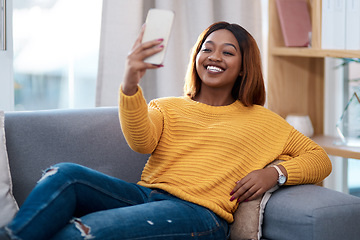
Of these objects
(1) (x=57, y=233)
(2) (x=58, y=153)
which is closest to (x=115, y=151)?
(2) (x=58, y=153)

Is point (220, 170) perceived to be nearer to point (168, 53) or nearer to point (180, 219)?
point (180, 219)

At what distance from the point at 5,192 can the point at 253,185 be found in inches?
32.1

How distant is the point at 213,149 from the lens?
1.76 metres

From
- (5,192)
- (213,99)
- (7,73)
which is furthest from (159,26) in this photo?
(7,73)

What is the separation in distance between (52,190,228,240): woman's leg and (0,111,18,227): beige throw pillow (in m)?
0.42

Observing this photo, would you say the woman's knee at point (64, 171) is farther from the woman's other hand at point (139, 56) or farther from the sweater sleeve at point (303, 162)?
the sweater sleeve at point (303, 162)

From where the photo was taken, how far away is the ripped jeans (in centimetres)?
135

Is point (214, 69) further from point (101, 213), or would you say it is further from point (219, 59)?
point (101, 213)

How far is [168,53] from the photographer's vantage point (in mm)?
2664

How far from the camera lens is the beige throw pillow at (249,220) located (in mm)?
1685

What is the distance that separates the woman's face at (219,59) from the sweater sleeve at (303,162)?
32cm

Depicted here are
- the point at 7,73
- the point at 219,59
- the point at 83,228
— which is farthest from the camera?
the point at 7,73

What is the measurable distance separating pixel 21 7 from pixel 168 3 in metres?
0.69

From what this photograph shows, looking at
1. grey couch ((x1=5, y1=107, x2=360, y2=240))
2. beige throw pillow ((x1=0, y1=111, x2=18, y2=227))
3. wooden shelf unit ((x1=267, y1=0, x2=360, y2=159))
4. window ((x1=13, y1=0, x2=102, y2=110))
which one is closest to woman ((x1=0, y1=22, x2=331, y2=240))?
grey couch ((x1=5, y1=107, x2=360, y2=240))
